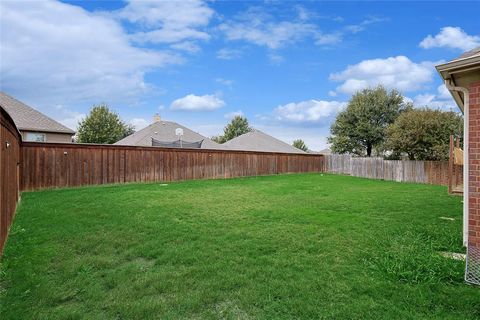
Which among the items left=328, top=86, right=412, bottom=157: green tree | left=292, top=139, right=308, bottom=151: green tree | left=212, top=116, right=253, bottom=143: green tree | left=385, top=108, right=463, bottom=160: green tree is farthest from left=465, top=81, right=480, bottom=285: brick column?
left=292, top=139, right=308, bottom=151: green tree

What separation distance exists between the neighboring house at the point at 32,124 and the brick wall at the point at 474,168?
17579 mm

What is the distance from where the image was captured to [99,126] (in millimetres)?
32656

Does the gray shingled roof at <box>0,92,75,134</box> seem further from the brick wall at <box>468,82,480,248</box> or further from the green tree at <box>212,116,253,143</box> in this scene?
the green tree at <box>212,116,253,143</box>

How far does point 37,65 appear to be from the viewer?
32.1 ft

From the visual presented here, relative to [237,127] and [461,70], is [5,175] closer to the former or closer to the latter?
[461,70]

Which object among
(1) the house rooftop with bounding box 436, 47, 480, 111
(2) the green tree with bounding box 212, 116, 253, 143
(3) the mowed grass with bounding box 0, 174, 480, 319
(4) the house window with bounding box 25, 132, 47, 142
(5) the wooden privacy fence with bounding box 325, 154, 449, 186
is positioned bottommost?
(3) the mowed grass with bounding box 0, 174, 480, 319

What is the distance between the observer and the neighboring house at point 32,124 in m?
15.8

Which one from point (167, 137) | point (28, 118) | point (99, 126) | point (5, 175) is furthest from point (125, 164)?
point (99, 126)

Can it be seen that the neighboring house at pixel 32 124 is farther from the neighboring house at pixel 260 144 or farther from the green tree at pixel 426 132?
the green tree at pixel 426 132

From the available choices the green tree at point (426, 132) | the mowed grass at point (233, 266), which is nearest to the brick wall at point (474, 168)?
the mowed grass at point (233, 266)

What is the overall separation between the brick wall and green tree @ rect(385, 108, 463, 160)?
49.1 ft

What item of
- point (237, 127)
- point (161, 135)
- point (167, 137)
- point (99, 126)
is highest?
point (237, 127)

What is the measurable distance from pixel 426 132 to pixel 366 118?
29.5 ft

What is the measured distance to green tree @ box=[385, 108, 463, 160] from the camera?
16.7m
